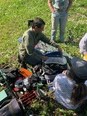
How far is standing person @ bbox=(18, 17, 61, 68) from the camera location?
8602 millimetres

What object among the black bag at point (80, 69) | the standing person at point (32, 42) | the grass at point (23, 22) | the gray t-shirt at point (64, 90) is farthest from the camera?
the grass at point (23, 22)

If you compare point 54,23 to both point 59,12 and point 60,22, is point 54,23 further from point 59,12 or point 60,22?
point 59,12

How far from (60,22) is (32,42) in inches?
89.1

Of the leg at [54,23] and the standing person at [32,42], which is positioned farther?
the leg at [54,23]

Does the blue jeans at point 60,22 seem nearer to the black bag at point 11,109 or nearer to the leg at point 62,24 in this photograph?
the leg at point 62,24

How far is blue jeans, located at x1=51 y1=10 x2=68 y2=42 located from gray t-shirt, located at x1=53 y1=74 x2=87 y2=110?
2.92 meters

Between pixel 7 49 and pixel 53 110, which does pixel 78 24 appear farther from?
pixel 53 110

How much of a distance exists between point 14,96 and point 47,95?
0.81 m

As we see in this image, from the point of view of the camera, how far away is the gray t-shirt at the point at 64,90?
7902 millimetres

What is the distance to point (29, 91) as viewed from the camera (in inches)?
336

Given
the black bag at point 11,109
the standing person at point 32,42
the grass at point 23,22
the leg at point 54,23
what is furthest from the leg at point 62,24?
the black bag at point 11,109

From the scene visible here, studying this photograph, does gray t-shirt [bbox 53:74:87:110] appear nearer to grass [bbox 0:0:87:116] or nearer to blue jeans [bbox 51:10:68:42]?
grass [bbox 0:0:87:116]

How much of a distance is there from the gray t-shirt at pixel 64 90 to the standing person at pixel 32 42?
113cm

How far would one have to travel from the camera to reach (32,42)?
348 inches
